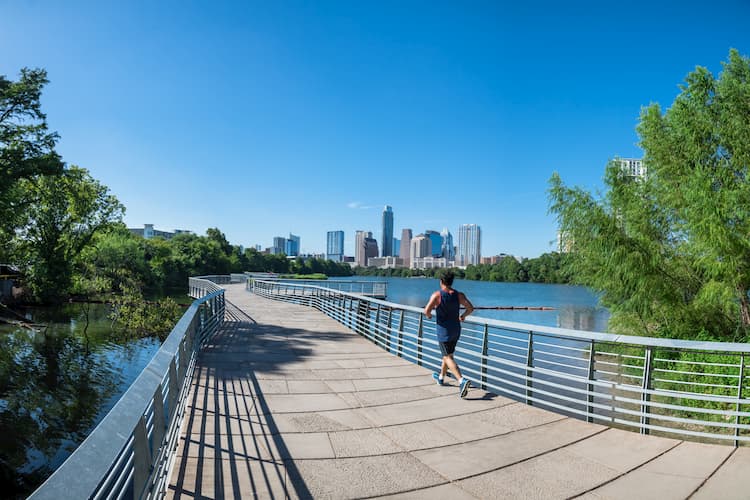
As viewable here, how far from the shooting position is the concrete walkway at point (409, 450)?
3.54 meters

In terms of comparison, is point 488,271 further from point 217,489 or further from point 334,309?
point 217,489

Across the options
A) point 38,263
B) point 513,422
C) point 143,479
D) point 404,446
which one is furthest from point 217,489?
point 38,263

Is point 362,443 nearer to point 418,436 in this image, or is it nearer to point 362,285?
point 418,436

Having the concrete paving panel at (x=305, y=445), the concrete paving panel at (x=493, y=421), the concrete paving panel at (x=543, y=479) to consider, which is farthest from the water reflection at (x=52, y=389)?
the concrete paving panel at (x=543, y=479)

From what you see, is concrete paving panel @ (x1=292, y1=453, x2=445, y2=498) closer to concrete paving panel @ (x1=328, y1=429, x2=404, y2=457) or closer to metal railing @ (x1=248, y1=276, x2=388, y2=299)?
concrete paving panel @ (x1=328, y1=429, x2=404, y2=457)

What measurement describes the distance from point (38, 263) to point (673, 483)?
44651 millimetres

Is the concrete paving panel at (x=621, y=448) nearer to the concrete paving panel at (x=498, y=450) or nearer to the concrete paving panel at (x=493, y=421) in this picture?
the concrete paving panel at (x=498, y=450)

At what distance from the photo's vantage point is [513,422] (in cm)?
524

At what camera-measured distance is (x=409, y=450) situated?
432cm

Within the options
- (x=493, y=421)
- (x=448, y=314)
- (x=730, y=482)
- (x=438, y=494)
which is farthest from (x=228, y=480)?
(x=730, y=482)

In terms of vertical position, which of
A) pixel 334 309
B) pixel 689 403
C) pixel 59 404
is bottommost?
pixel 59 404

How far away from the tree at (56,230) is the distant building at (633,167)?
37553 mm

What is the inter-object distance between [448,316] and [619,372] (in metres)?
6.54

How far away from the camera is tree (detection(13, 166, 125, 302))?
36562 millimetres
